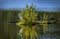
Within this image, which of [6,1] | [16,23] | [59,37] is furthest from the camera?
[6,1]

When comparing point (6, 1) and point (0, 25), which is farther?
point (6, 1)

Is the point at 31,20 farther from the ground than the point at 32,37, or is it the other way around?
the point at 31,20

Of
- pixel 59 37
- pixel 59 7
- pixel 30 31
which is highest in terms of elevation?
pixel 59 7

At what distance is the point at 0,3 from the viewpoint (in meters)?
3.78

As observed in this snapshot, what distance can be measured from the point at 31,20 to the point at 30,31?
0.34 metres

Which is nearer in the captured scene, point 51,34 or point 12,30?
point 51,34

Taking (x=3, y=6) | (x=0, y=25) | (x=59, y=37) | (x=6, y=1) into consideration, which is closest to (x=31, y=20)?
(x=59, y=37)

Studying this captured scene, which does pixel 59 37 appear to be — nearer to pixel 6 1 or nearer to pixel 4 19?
pixel 4 19

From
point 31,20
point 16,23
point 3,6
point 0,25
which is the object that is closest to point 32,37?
point 31,20

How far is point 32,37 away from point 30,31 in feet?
0.34

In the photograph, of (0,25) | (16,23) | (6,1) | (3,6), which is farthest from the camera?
(3,6)

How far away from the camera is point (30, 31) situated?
2.48 meters

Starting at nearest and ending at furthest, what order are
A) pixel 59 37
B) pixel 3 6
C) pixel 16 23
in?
pixel 59 37 → pixel 16 23 → pixel 3 6

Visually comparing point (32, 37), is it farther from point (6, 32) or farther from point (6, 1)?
point (6, 1)
